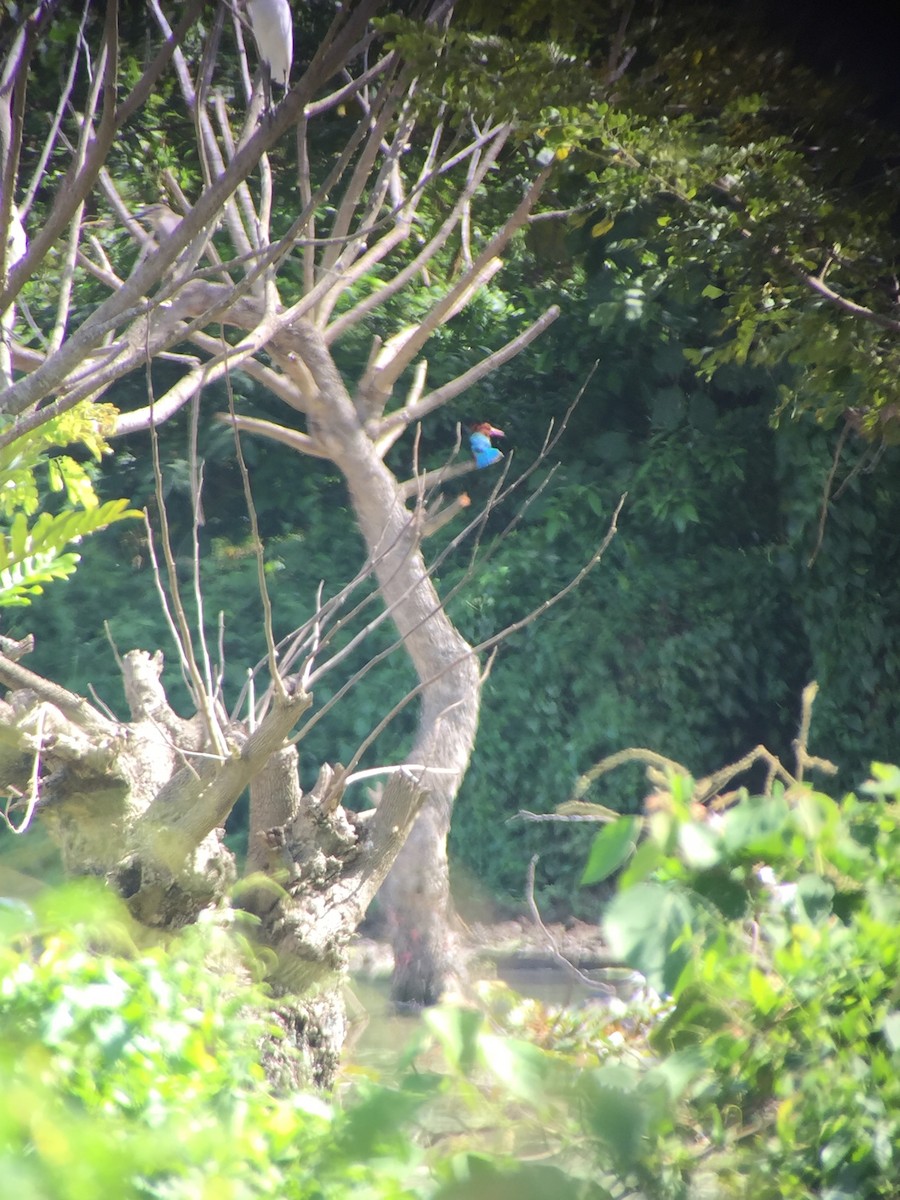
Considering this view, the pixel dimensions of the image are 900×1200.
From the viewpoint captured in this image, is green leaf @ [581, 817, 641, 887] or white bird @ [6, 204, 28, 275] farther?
white bird @ [6, 204, 28, 275]

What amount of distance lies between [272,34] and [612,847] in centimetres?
235

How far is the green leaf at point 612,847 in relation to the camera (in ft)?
2.45

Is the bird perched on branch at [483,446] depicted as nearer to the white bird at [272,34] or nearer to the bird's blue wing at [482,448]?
the bird's blue wing at [482,448]

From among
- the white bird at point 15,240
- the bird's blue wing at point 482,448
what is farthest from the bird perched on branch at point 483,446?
the white bird at point 15,240

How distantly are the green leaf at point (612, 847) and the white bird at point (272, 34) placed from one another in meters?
2.08

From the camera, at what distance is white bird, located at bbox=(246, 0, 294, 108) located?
2.40 m

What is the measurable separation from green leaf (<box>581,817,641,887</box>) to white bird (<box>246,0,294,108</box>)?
2.08m

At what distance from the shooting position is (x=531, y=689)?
4961 mm

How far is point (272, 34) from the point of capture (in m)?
2.48

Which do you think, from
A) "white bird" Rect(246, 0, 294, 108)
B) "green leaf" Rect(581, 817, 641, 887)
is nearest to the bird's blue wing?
"white bird" Rect(246, 0, 294, 108)

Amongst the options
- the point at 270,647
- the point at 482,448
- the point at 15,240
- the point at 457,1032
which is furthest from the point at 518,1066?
the point at 482,448

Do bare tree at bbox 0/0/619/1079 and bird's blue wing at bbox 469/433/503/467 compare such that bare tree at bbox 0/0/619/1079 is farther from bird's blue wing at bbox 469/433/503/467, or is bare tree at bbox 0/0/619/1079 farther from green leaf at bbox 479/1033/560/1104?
green leaf at bbox 479/1033/560/1104

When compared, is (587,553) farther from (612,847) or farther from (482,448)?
(612,847)

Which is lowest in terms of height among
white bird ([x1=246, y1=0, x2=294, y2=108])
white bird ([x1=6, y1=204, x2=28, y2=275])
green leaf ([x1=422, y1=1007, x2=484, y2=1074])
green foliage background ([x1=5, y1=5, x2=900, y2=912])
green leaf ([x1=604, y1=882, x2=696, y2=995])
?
green foliage background ([x1=5, y1=5, x2=900, y2=912])
